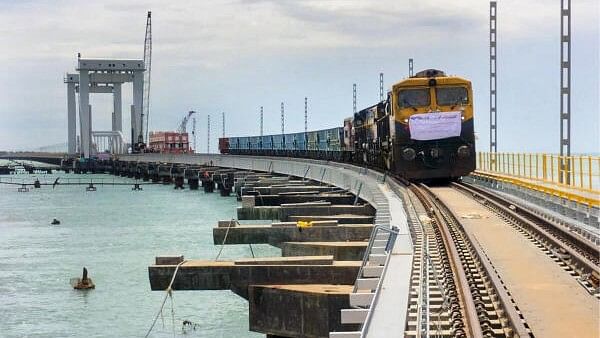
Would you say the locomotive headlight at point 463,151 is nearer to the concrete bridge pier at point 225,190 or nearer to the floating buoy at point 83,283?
the floating buoy at point 83,283

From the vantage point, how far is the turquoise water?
2983cm

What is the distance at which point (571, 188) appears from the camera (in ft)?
94.3

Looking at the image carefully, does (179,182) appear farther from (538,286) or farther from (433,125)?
(538,286)

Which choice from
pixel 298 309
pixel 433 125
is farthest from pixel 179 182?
pixel 298 309

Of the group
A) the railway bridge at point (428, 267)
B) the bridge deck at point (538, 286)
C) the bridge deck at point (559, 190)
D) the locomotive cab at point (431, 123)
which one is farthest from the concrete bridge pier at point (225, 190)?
the bridge deck at point (538, 286)

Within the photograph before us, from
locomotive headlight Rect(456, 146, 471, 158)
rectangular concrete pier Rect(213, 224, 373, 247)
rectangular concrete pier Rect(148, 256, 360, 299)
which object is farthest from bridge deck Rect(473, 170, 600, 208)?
rectangular concrete pier Rect(148, 256, 360, 299)

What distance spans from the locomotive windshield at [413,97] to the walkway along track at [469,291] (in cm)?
1516

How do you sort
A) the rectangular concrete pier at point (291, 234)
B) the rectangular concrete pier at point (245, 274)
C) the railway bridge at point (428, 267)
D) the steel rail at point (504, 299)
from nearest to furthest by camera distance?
the steel rail at point (504, 299)
the railway bridge at point (428, 267)
the rectangular concrete pier at point (245, 274)
the rectangular concrete pier at point (291, 234)

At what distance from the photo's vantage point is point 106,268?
145ft

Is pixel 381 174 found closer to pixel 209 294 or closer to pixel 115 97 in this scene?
pixel 209 294

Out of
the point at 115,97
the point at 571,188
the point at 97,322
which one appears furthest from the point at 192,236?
the point at 115,97

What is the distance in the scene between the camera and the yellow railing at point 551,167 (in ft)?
89.8

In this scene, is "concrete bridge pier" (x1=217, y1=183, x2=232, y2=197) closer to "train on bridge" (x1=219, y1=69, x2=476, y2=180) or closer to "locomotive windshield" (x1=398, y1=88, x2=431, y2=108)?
"train on bridge" (x1=219, y1=69, x2=476, y2=180)

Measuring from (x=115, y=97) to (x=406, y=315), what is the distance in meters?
173
